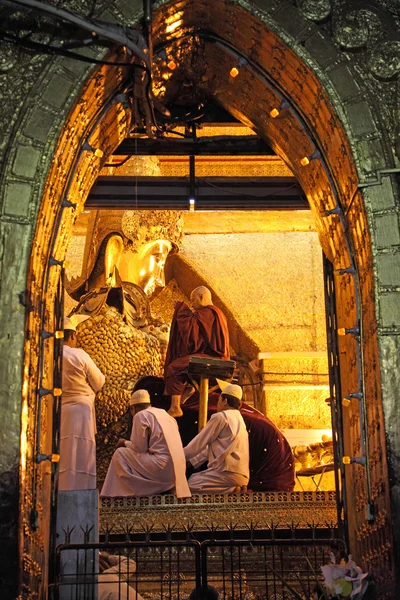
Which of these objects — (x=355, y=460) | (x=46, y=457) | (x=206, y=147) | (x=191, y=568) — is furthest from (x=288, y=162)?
(x=191, y=568)

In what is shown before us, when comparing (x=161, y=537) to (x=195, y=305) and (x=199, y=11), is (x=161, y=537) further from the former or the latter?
(x=199, y=11)

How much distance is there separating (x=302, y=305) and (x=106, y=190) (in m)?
4.93

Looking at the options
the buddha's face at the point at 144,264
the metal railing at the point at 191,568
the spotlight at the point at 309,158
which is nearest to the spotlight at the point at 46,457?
the metal railing at the point at 191,568

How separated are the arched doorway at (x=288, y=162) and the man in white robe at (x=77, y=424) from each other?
2.06 metres

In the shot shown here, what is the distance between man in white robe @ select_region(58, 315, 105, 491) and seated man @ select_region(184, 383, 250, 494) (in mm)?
Result: 955

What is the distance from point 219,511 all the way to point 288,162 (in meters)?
3.08

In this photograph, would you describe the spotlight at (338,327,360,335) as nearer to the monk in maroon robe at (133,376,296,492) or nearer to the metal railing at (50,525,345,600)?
the metal railing at (50,525,345,600)

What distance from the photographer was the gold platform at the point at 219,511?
909 centimetres

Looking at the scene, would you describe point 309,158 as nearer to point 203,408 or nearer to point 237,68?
point 237,68

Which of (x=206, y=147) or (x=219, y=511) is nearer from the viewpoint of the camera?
(x=219, y=511)

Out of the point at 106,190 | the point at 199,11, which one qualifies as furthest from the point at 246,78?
the point at 106,190

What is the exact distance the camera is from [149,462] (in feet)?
31.4

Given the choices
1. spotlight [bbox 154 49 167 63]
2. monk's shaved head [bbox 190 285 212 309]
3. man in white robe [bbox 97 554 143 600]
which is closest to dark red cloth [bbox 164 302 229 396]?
monk's shaved head [bbox 190 285 212 309]

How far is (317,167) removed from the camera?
8141mm
